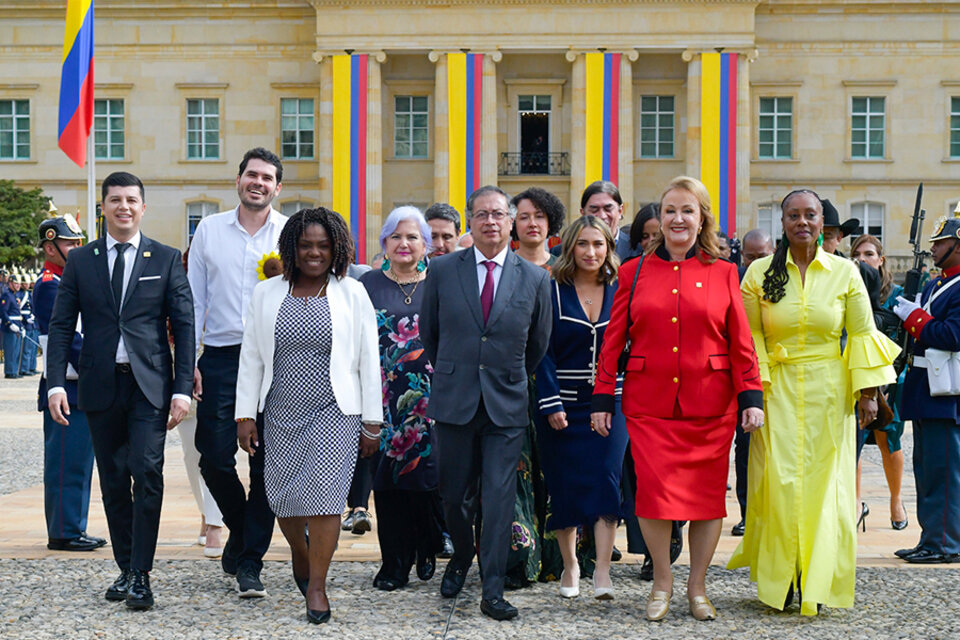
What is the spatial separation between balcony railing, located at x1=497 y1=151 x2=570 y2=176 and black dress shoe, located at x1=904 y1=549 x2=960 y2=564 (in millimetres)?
35687

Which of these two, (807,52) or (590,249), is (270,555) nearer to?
(590,249)

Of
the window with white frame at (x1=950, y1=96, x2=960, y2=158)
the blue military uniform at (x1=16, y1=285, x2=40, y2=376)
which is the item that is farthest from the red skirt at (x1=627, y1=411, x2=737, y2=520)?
the window with white frame at (x1=950, y1=96, x2=960, y2=158)

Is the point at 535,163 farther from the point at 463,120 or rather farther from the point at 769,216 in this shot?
the point at 769,216

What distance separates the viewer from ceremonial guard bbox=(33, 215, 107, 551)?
7.79 metres

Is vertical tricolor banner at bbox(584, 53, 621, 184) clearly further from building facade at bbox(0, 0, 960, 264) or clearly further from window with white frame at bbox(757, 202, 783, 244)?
window with white frame at bbox(757, 202, 783, 244)

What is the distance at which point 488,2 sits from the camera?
40844mm

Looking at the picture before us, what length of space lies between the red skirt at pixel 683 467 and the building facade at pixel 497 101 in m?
34.3

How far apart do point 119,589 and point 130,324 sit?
4.41 ft

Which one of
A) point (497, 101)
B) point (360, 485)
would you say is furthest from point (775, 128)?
point (360, 485)

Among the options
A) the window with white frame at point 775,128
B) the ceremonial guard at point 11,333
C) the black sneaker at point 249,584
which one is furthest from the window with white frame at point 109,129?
the black sneaker at point 249,584

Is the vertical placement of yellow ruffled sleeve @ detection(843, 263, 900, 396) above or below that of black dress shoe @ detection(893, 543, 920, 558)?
above

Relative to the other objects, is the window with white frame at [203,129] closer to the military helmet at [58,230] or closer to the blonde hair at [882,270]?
the military helmet at [58,230]

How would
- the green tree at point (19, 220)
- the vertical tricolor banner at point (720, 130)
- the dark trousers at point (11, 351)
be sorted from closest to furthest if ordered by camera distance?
the dark trousers at point (11, 351) < the green tree at point (19, 220) < the vertical tricolor banner at point (720, 130)

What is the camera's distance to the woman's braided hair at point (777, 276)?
20.8 feet
